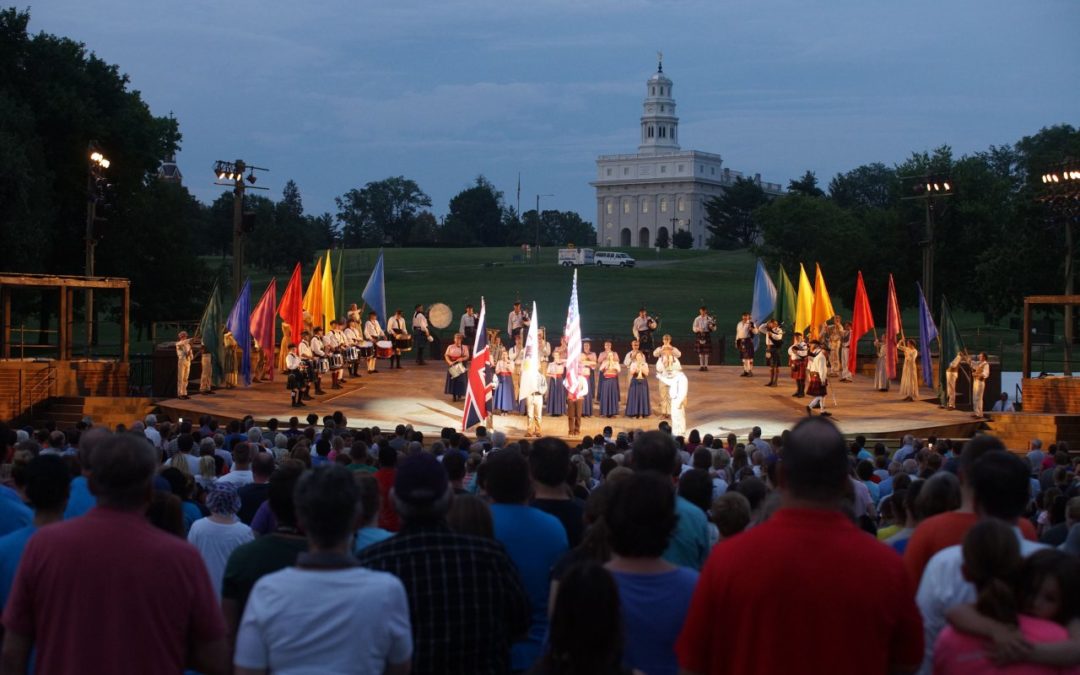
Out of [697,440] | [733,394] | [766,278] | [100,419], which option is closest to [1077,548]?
[697,440]

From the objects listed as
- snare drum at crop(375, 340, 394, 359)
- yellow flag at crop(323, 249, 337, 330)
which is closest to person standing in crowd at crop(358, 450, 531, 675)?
yellow flag at crop(323, 249, 337, 330)

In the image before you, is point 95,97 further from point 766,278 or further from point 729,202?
point 729,202

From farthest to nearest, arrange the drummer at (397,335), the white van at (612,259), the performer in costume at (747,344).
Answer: the white van at (612,259) → the performer in costume at (747,344) → the drummer at (397,335)

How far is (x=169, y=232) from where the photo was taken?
159ft

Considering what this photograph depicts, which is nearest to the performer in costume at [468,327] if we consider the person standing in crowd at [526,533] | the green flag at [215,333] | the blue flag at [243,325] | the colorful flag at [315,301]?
the colorful flag at [315,301]

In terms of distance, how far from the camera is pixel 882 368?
105ft

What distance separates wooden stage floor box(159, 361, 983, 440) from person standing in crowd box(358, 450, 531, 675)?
802 inches

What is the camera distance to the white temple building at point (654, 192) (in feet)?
475

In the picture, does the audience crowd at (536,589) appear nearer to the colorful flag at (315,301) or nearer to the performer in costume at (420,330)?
the colorful flag at (315,301)

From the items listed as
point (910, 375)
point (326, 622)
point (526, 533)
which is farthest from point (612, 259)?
point (326, 622)

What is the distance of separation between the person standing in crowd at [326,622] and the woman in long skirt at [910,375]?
26857mm

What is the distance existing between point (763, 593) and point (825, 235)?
66348 millimetres

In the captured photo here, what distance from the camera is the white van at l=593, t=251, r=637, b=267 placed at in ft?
297

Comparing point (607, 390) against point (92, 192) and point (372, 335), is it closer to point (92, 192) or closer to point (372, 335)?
point (372, 335)
